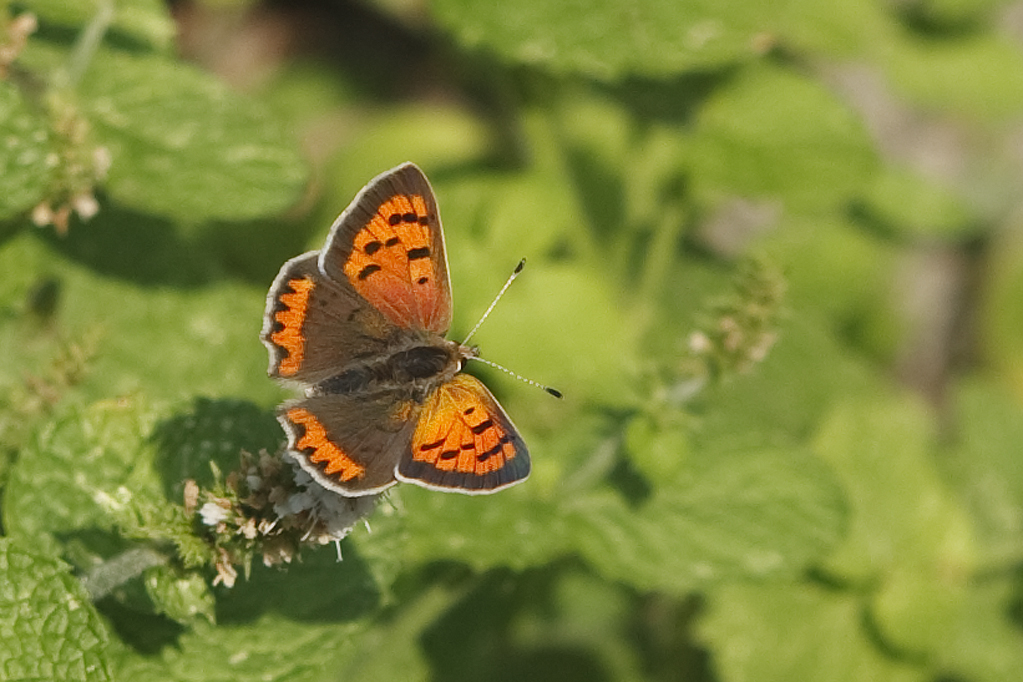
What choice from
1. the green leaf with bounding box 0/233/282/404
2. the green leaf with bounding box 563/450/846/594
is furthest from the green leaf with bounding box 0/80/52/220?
the green leaf with bounding box 563/450/846/594

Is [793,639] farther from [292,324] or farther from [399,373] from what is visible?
[292,324]

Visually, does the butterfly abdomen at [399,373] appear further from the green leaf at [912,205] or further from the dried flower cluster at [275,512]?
the green leaf at [912,205]

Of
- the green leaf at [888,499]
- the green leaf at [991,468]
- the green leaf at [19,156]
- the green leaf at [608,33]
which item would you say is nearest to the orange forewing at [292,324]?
the green leaf at [19,156]

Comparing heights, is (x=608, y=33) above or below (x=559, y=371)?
above

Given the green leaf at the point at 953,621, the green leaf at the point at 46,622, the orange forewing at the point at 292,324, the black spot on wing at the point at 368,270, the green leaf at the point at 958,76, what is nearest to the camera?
the green leaf at the point at 46,622

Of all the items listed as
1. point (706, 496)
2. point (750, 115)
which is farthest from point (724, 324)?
point (750, 115)

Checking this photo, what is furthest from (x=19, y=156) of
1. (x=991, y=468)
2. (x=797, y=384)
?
(x=991, y=468)
